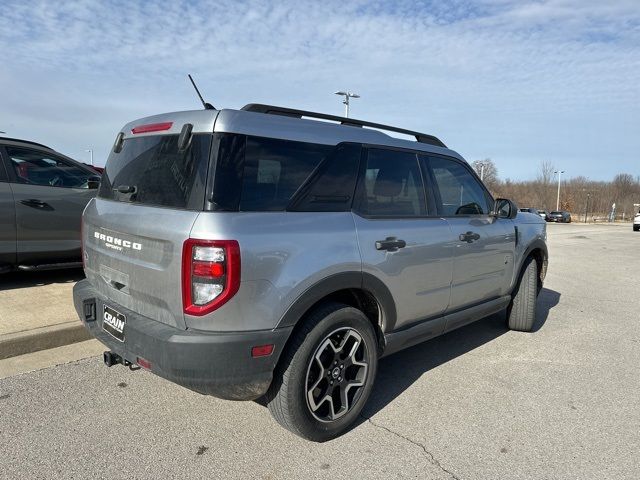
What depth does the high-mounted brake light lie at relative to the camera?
287 centimetres

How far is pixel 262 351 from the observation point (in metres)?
2.52

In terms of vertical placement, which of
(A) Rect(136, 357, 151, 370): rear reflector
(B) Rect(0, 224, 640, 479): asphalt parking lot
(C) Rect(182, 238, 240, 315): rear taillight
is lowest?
(B) Rect(0, 224, 640, 479): asphalt parking lot

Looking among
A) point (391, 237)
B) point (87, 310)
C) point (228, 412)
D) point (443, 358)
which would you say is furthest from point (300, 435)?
point (443, 358)

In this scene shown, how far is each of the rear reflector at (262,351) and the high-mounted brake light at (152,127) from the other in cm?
143

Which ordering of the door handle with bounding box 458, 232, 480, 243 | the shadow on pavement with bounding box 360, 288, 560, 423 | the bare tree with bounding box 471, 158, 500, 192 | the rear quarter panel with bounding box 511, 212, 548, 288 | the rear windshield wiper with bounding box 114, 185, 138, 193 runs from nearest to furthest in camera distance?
1. the rear windshield wiper with bounding box 114, 185, 138, 193
2. the shadow on pavement with bounding box 360, 288, 560, 423
3. the door handle with bounding box 458, 232, 480, 243
4. the rear quarter panel with bounding box 511, 212, 548, 288
5. the bare tree with bounding box 471, 158, 500, 192

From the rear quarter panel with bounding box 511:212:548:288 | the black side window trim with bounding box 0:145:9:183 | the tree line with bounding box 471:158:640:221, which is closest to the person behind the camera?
the rear quarter panel with bounding box 511:212:548:288

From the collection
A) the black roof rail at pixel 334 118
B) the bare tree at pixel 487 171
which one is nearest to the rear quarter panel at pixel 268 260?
the black roof rail at pixel 334 118

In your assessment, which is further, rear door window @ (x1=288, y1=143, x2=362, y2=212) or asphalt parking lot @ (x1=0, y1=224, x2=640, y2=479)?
rear door window @ (x1=288, y1=143, x2=362, y2=212)

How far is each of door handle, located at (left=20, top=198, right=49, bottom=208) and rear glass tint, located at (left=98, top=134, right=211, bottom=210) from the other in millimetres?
2570

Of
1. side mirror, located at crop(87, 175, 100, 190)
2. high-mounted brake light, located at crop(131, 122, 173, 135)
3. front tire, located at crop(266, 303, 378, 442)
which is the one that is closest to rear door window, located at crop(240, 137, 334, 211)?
high-mounted brake light, located at crop(131, 122, 173, 135)

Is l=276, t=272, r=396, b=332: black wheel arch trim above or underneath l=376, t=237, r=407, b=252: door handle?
underneath

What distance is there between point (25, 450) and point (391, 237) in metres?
2.54

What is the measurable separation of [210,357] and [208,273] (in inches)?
17.2

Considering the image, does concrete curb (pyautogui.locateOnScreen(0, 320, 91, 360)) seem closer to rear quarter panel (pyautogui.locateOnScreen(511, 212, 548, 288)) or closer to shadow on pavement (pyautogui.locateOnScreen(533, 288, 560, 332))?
rear quarter panel (pyautogui.locateOnScreen(511, 212, 548, 288))
